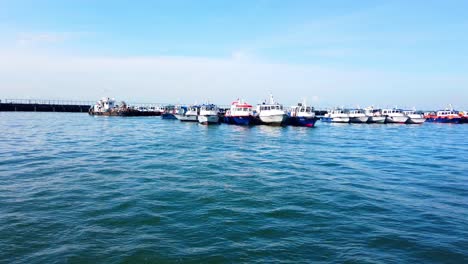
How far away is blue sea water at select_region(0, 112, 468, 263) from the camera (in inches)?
337

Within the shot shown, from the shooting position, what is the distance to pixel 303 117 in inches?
2391

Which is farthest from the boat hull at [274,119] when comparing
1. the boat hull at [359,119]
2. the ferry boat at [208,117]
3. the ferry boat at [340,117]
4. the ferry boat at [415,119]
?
the ferry boat at [415,119]

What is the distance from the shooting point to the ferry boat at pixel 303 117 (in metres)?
61.0

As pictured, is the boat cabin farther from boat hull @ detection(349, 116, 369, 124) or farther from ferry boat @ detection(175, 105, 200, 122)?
ferry boat @ detection(175, 105, 200, 122)

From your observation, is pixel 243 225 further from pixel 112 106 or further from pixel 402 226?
pixel 112 106

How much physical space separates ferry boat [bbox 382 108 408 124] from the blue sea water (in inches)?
2463

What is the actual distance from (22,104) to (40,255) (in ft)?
360

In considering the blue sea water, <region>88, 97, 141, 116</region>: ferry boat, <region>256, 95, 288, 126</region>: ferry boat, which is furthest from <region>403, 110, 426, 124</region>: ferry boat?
<region>88, 97, 141, 116</region>: ferry boat

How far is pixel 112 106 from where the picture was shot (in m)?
96.4

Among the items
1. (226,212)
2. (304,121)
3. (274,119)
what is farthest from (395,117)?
(226,212)

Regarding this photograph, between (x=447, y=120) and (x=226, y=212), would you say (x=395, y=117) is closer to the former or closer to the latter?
(x=447, y=120)

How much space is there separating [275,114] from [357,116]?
105 ft

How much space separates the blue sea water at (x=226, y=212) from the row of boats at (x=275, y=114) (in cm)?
3767

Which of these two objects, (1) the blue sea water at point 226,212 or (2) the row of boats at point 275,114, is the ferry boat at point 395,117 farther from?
(1) the blue sea water at point 226,212
